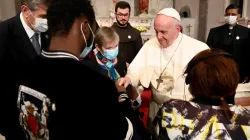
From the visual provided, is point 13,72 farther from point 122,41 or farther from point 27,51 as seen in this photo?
point 122,41

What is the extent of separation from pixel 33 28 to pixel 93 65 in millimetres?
576

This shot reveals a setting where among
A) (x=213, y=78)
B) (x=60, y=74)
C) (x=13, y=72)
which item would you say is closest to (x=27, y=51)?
(x=13, y=72)

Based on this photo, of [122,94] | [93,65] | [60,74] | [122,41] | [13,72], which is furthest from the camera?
[122,41]

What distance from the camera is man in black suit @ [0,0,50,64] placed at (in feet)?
6.98

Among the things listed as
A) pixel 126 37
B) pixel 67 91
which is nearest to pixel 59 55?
pixel 67 91

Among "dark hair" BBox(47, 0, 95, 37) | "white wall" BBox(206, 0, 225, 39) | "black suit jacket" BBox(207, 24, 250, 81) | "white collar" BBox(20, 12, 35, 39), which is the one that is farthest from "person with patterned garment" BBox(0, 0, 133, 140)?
"white wall" BBox(206, 0, 225, 39)

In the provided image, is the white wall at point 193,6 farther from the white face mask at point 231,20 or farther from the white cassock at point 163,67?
the white cassock at point 163,67

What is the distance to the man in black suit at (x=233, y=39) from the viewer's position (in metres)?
4.46

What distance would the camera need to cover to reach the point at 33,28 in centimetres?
224

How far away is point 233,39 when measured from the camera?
14.9 ft

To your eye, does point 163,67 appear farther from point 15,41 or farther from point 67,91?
point 67,91

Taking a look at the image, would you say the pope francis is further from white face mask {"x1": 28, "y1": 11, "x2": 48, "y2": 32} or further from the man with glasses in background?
the man with glasses in background

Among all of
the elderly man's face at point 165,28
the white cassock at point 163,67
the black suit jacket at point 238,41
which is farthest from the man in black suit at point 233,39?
the elderly man's face at point 165,28

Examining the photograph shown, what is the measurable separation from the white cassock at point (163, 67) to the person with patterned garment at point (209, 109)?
1.16 m
